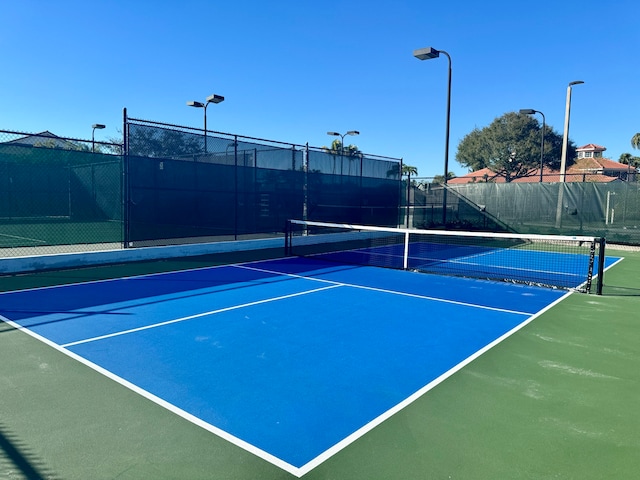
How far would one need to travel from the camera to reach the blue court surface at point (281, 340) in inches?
141

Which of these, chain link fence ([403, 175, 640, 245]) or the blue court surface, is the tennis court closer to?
the blue court surface

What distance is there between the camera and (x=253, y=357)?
4863 millimetres

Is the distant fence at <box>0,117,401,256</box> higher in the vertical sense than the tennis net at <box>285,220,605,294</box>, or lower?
higher

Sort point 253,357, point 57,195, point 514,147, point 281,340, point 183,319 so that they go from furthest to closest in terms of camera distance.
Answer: point 514,147 → point 57,195 → point 183,319 → point 281,340 → point 253,357

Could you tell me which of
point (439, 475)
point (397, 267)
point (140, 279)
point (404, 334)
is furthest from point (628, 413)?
point (140, 279)

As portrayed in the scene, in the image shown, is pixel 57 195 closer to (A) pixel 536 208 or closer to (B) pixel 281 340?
(B) pixel 281 340

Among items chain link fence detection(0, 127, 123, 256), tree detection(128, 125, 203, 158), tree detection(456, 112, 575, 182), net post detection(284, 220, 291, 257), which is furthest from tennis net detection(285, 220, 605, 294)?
tree detection(456, 112, 575, 182)

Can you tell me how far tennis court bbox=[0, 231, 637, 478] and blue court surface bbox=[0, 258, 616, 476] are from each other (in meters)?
0.02

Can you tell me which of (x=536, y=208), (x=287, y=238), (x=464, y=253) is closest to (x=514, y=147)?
(x=536, y=208)

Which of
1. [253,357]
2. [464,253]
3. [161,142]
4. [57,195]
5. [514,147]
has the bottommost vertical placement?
[253,357]

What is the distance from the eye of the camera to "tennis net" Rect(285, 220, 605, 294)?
32.1 feet

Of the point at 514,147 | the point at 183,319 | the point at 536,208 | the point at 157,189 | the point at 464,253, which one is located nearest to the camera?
the point at 183,319

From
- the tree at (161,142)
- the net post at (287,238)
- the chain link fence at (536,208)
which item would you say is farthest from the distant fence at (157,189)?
the chain link fence at (536,208)

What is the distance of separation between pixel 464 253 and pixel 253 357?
38.7 ft
